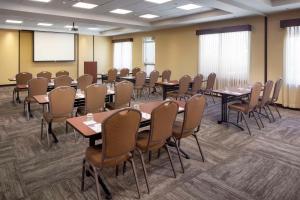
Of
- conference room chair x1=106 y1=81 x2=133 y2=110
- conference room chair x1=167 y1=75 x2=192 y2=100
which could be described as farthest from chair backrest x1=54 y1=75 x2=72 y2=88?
conference room chair x1=167 y1=75 x2=192 y2=100

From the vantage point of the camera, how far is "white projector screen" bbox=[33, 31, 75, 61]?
1251 centimetres

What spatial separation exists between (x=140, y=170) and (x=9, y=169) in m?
1.71

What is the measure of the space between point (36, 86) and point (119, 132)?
4.22 m

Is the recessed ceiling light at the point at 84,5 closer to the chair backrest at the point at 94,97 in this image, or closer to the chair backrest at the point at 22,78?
the chair backrest at the point at 22,78

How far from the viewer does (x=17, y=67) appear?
12.3 metres

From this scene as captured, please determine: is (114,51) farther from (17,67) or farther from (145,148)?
(145,148)

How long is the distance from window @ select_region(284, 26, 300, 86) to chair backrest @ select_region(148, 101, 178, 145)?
5587 mm

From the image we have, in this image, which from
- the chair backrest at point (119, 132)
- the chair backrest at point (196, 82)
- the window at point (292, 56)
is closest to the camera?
the chair backrest at point (119, 132)

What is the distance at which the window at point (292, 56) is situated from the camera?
670 cm

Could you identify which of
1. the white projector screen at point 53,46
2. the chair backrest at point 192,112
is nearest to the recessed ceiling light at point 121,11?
the chair backrest at point 192,112

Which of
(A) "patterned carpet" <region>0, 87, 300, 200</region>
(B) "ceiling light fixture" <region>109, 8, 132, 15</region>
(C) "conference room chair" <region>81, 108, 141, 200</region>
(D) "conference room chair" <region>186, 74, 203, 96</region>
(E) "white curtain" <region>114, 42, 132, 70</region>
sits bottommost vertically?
(A) "patterned carpet" <region>0, 87, 300, 200</region>

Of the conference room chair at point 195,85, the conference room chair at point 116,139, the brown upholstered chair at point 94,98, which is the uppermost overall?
the conference room chair at point 195,85

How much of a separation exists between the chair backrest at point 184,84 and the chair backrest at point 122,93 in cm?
212

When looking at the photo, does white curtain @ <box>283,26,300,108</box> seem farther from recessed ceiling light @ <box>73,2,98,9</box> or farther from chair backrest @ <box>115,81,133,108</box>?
→ recessed ceiling light @ <box>73,2,98,9</box>
